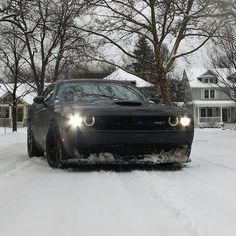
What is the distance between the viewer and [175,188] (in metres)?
5.73

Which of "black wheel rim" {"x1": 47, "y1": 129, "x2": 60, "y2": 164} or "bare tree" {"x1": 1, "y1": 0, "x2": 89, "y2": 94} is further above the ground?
"bare tree" {"x1": 1, "y1": 0, "x2": 89, "y2": 94}

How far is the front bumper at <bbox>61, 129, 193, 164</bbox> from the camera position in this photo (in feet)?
23.7

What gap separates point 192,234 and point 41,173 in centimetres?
397

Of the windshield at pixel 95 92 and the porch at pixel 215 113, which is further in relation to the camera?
the porch at pixel 215 113

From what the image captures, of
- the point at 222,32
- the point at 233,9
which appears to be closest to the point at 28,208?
the point at 233,9

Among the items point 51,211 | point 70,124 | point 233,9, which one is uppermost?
point 233,9

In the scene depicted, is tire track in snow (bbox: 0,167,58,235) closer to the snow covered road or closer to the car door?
the snow covered road

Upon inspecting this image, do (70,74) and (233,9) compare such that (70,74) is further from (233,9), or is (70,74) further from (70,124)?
(70,124)

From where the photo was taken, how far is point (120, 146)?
7.30 m

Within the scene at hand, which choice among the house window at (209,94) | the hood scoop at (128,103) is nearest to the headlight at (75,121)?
the hood scoop at (128,103)

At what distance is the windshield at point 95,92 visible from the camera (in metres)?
8.59

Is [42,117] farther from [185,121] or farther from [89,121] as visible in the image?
[185,121]

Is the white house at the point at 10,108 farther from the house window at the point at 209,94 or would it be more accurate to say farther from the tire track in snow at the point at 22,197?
the tire track in snow at the point at 22,197

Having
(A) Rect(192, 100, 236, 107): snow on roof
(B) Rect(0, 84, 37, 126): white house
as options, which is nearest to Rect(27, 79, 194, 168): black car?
(B) Rect(0, 84, 37, 126): white house
